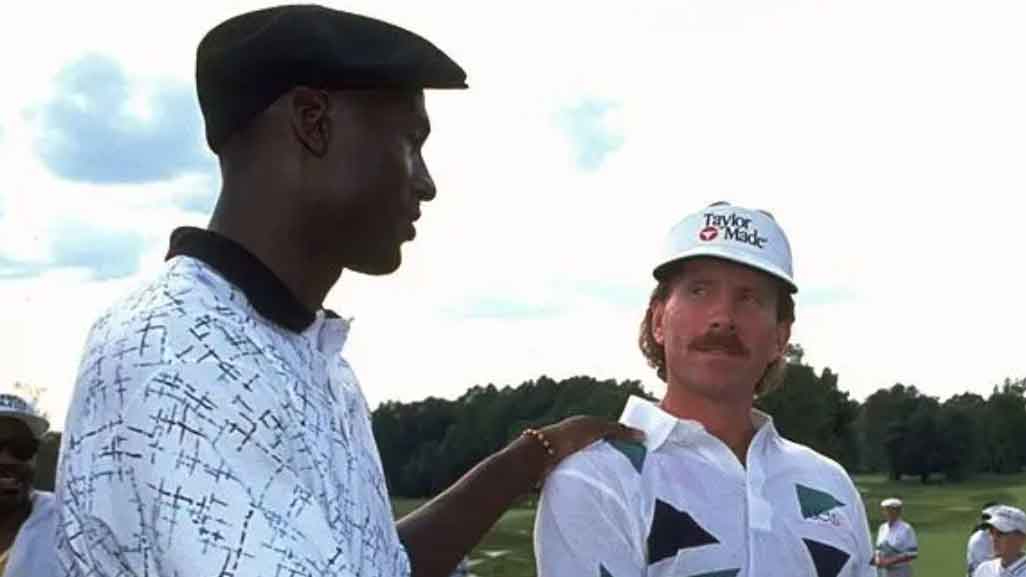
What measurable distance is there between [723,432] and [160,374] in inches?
83.5

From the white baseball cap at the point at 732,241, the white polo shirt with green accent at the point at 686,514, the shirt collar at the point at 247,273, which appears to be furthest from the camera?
the white baseball cap at the point at 732,241

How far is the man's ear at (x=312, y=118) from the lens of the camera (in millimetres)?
1921

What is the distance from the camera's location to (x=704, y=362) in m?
3.56

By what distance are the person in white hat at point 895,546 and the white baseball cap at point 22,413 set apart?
1418cm

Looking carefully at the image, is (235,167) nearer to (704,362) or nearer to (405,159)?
(405,159)

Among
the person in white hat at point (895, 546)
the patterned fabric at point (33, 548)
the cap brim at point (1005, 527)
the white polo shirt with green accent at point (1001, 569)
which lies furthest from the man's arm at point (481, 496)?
the person in white hat at point (895, 546)

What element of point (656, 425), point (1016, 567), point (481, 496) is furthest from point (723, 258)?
point (1016, 567)

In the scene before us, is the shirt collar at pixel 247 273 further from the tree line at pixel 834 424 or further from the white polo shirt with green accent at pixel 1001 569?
the white polo shirt with green accent at pixel 1001 569

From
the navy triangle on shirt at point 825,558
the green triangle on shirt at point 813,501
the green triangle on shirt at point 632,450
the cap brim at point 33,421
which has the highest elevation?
the cap brim at point 33,421

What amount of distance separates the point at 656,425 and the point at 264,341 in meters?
1.81

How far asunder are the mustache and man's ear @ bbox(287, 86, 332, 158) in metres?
1.76

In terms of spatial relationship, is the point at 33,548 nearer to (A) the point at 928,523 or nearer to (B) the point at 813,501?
(B) the point at 813,501

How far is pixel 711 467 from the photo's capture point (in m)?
3.56

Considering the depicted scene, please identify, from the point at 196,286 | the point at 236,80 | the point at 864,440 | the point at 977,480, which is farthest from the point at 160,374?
the point at 977,480
